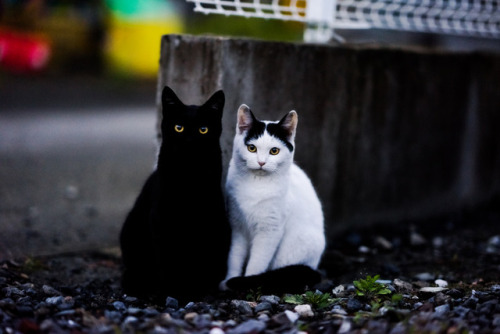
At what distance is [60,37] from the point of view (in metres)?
12.2

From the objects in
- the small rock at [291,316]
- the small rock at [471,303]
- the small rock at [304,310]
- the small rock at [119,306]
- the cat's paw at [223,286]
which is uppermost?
the small rock at [471,303]

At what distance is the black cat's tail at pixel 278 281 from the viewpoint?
3406 millimetres

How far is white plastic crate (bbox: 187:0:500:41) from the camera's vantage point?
4593mm

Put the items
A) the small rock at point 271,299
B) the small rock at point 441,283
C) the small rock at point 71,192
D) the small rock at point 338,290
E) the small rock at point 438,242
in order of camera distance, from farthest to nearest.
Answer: the small rock at point 71,192 → the small rock at point 438,242 → the small rock at point 441,283 → the small rock at point 338,290 → the small rock at point 271,299

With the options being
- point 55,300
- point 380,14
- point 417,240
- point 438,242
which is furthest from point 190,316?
point 380,14

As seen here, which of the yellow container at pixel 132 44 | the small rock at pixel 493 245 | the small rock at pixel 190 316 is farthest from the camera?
the yellow container at pixel 132 44

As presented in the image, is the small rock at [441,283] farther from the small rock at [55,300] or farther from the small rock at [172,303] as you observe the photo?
the small rock at [55,300]

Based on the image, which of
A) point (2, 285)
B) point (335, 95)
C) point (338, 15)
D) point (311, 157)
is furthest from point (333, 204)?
point (2, 285)

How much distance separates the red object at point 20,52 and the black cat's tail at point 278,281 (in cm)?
897

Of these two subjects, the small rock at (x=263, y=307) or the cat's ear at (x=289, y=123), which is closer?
the small rock at (x=263, y=307)

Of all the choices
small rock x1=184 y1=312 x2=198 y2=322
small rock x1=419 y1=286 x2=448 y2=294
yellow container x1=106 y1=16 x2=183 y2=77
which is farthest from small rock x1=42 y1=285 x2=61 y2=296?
yellow container x1=106 y1=16 x2=183 y2=77

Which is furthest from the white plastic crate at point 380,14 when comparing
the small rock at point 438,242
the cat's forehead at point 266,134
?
the small rock at point 438,242

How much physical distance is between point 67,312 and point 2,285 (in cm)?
67

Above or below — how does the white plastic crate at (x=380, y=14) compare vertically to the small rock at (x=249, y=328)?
above
